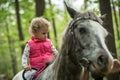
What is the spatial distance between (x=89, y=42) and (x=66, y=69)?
721 mm

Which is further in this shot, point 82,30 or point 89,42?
point 82,30

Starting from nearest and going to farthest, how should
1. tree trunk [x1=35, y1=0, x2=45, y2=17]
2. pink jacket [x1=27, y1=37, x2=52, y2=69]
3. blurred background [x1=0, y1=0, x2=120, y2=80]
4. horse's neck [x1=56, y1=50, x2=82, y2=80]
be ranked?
1. horse's neck [x1=56, y1=50, x2=82, y2=80]
2. pink jacket [x1=27, y1=37, x2=52, y2=69]
3. blurred background [x1=0, y1=0, x2=120, y2=80]
4. tree trunk [x1=35, y1=0, x2=45, y2=17]

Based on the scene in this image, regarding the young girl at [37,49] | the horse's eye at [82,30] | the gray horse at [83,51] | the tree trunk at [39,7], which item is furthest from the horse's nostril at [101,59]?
the tree trunk at [39,7]

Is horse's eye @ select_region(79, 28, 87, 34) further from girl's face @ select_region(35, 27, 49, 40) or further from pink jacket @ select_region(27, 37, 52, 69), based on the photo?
pink jacket @ select_region(27, 37, 52, 69)

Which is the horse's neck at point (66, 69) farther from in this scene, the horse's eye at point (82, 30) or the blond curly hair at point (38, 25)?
the blond curly hair at point (38, 25)

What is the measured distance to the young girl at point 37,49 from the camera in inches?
243

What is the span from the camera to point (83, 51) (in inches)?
187

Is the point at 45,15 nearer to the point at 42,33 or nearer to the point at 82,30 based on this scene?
the point at 42,33

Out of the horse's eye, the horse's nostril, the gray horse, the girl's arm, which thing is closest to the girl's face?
the girl's arm

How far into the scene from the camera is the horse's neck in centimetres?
507

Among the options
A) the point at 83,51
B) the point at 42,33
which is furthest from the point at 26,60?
the point at 83,51

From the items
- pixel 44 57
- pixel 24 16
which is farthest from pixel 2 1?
pixel 44 57

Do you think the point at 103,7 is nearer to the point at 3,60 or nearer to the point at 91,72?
the point at 91,72

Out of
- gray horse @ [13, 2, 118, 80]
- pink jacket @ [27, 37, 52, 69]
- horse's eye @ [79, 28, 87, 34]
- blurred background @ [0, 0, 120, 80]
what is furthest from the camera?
blurred background @ [0, 0, 120, 80]
